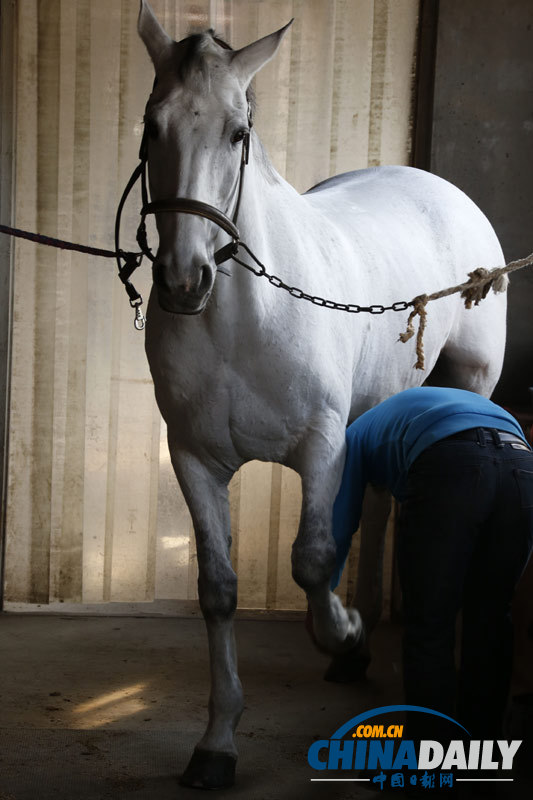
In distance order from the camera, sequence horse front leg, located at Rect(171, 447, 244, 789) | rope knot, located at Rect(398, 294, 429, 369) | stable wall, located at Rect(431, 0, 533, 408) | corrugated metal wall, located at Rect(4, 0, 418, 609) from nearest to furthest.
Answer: horse front leg, located at Rect(171, 447, 244, 789), rope knot, located at Rect(398, 294, 429, 369), stable wall, located at Rect(431, 0, 533, 408), corrugated metal wall, located at Rect(4, 0, 418, 609)

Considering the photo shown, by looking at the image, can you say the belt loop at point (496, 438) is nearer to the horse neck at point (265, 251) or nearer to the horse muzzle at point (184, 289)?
the horse neck at point (265, 251)

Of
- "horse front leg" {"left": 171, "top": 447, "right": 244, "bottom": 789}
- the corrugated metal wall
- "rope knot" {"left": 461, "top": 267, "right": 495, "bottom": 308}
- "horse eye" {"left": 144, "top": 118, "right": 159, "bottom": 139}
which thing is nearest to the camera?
"horse eye" {"left": 144, "top": 118, "right": 159, "bottom": 139}

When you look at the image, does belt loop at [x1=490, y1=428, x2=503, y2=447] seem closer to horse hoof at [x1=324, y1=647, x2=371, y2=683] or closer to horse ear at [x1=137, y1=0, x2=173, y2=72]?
horse ear at [x1=137, y1=0, x2=173, y2=72]

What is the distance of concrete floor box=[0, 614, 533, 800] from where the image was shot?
2352mm

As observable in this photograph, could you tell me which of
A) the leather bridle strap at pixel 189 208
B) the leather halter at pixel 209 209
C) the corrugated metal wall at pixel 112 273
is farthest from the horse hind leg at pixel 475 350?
the leather bridle strap at pixel 189 208

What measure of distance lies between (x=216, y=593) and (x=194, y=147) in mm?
1179

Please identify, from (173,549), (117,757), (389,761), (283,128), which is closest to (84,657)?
(173,549)

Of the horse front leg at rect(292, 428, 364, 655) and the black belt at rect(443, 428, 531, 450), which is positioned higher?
the black belt at rect(443, 428, 531, 450)

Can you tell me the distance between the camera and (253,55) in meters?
2.14

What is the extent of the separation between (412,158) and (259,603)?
2109mm

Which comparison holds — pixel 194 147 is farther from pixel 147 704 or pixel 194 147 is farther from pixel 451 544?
pixel 147 704

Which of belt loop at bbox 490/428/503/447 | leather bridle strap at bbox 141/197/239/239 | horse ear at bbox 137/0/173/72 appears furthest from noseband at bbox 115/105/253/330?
belt loop at bbox 490/428/503/447

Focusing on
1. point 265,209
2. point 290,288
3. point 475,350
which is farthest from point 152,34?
point 475,350

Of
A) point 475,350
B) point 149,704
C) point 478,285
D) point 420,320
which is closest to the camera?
point 420,320
